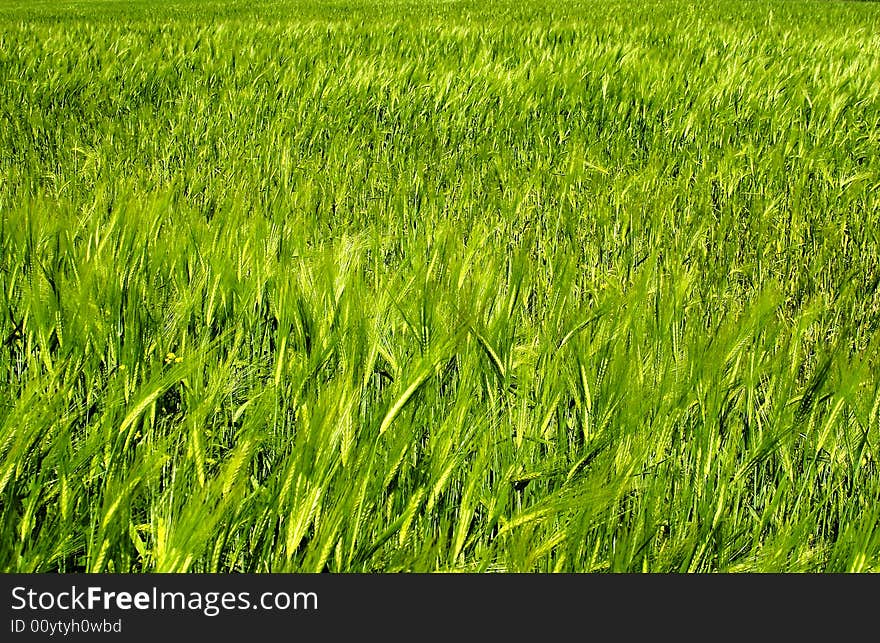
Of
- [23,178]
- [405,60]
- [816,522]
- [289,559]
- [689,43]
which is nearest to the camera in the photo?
[289,559]

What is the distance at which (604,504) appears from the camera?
632 mm

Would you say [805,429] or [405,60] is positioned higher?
[405,60]

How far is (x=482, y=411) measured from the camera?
791 millimetres

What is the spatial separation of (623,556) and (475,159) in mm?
1836

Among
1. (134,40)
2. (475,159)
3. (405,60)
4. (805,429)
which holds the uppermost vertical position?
(134,40)

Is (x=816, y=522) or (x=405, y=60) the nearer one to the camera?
(x=816, y=522)

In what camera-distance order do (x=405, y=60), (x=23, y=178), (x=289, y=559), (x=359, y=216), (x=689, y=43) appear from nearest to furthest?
(x=289, y=559)
(x=359, y=216)
(x=23, y=178)
(x=405, y=60)
(x=689, y=43)

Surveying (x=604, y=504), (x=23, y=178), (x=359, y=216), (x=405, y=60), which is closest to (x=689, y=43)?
(x=405, y=60)

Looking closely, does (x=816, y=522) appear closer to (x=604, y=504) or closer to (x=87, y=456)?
(x=604, y=504)

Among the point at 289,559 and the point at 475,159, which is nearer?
the point at 289,559

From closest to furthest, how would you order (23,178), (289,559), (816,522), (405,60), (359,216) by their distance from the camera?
1. (289,559)
2. (816,522)
3. (359,216)
4. (23,178)
5. (405,60)

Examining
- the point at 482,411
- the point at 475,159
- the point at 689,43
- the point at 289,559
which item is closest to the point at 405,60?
the point at 475,159

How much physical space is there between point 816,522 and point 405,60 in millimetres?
3249

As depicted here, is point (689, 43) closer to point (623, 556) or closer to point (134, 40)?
point (134, 40)
